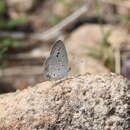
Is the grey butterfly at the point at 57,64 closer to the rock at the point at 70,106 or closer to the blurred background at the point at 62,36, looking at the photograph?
the rock at the point at 70,106

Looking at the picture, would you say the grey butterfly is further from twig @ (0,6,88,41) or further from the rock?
twig @ (0,6,88,41)

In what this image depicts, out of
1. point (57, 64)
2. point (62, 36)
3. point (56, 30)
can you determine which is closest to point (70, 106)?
point (57, 64)

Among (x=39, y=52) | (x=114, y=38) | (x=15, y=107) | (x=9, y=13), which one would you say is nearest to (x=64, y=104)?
(x=15, y=107)

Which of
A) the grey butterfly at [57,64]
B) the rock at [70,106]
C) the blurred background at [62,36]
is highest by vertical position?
the blurred background at [62,36]

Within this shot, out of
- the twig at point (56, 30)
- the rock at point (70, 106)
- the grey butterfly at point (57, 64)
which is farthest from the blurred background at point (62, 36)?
the rock at point (70, 106)

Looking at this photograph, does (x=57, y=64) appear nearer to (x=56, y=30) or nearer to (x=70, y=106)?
(x=70, y=106)

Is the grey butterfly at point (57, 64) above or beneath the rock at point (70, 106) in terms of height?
above

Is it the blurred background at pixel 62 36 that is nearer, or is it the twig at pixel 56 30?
the blurred background at pixel 62 36
